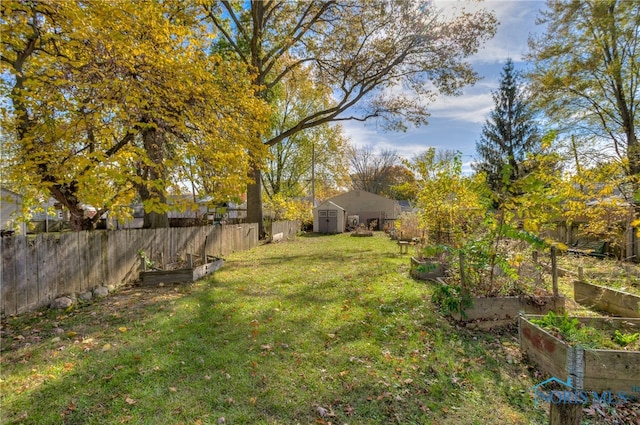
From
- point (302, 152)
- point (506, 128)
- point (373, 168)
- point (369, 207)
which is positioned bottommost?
point (369, 207)

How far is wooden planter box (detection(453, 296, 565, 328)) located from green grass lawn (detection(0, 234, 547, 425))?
258 mm

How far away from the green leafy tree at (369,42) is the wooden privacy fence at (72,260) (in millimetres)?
6358

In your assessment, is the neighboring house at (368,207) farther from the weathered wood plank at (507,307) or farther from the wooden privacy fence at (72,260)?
the weathered wood plank at (507,307)

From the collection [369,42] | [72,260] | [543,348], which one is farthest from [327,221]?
[543,348]

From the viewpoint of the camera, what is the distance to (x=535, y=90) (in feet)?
50.0

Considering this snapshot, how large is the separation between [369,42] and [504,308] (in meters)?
12.0

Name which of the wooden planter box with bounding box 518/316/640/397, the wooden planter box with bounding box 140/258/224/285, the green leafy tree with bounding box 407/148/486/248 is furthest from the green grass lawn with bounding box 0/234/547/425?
the green leafy tree with bounding box 407/148/486/248

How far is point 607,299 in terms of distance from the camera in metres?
4.85

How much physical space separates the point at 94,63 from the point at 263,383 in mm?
5581

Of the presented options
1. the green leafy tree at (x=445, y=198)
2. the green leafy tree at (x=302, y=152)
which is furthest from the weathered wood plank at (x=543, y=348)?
the green leafy tree at (x=302, y=152)

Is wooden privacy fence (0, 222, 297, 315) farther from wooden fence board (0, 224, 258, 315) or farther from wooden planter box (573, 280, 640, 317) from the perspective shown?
wooden planter box (573, 280, 640, 317)

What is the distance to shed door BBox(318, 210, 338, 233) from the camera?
24.5 meters

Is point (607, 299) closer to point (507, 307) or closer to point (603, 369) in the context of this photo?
point (507, 307)

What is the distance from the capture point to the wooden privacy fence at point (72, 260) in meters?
4.50
